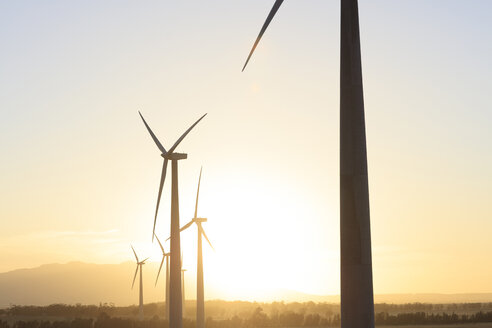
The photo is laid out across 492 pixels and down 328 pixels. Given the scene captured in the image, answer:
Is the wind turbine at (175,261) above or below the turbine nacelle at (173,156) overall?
below

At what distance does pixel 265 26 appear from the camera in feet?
93.4

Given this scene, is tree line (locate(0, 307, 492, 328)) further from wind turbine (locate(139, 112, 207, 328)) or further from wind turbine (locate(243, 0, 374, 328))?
wind turbine (locate(243, 0, 374, 328))

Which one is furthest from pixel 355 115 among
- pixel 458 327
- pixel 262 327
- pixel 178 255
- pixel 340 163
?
pixel 262 327

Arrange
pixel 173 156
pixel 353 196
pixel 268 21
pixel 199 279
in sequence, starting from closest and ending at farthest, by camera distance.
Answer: pixel 353 196 < pixel 268 21 < pixel 173 156 < pixel 199 279

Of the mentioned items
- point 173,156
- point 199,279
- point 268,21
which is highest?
point 173,156

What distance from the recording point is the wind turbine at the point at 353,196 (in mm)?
23359

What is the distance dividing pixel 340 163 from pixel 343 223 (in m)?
1.79

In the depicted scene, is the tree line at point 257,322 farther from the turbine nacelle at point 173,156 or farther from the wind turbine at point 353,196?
the wind turbine at point 353,196

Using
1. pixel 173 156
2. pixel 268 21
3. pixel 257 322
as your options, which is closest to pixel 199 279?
pixel 173 156

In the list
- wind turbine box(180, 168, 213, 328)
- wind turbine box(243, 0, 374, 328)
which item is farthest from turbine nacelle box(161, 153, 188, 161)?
wind turbine box(243, 0, 374, 328)

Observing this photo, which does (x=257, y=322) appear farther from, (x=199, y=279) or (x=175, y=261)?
(x=175, y=261)

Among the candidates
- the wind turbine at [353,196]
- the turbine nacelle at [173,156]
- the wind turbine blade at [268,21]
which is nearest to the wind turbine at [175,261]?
the turbine nacelle at [173,156]

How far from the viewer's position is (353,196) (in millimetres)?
24031

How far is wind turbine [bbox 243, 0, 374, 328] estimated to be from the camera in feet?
76.6
